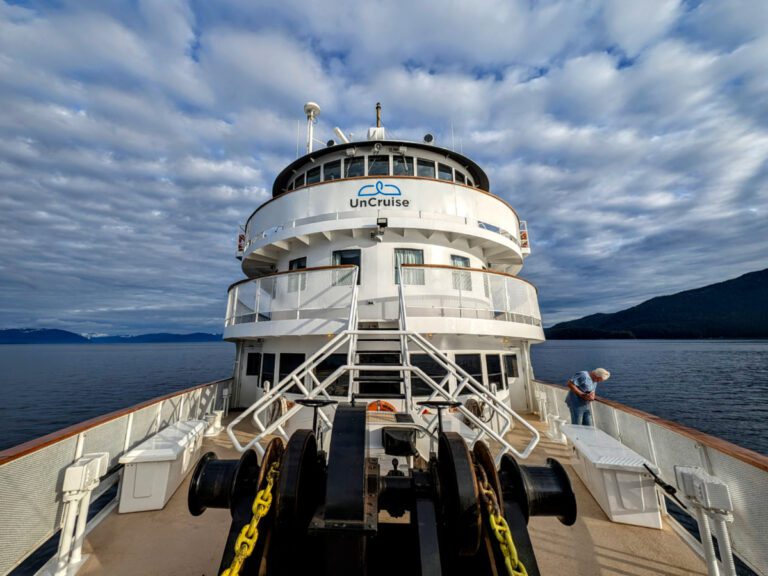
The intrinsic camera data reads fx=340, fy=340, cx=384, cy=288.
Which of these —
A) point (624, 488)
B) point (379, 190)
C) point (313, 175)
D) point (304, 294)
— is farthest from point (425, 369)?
point (313, 175)

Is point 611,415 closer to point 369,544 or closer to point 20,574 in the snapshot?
point 369,544

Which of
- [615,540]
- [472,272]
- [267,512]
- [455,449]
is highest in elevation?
[472,272]

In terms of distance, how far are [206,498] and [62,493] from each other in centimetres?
215

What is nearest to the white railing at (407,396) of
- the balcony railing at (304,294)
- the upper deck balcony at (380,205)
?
the balcony railing at (304,294)

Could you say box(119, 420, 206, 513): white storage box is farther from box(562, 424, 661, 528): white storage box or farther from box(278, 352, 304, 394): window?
box(562, 424, 661, 528): white storage box

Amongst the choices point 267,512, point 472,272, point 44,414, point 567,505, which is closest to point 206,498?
point 267,512

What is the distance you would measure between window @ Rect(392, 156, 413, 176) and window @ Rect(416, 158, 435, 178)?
25 centimetres

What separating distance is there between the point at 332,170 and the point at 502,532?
10.0 metres

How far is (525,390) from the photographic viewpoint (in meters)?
11.0

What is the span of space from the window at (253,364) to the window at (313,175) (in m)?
5.75

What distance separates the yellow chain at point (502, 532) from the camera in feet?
6.38

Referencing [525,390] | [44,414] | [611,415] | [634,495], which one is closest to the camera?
[634,495]

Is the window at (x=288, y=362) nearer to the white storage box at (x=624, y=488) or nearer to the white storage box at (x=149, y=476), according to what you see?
the white storage box at (x=149, y=476)

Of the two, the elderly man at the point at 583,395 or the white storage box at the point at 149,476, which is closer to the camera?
the white storage box at the point at 149,476
